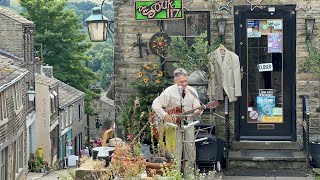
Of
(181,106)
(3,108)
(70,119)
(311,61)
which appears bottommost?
(70,119)

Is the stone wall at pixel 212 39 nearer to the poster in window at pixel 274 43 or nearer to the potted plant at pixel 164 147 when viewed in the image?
the poster in window at pixel 274 43

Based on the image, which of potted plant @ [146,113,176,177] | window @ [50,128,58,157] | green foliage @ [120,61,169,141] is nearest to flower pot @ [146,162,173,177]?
potted plant @ [146,113,176,177]

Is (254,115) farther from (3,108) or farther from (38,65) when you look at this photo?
(38,65)

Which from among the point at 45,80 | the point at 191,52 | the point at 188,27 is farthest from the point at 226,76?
the point at 45,80

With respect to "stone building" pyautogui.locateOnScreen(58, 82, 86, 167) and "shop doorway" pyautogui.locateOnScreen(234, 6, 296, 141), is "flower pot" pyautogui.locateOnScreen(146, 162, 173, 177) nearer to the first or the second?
"shop doorway" pyautogui.locateOnScreen(234, 6, 296, 141)

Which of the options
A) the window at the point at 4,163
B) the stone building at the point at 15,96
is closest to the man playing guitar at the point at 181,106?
the stone building at the point at 15,96

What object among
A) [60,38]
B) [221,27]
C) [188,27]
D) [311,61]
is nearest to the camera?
[311,61]

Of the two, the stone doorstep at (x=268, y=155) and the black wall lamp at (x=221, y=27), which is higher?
→ the black wall lamp at (x=221, y=27)

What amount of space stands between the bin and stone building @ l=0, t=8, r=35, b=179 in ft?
49.3

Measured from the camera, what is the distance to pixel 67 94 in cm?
5238

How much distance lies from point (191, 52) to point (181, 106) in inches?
152

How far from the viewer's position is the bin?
15.5m

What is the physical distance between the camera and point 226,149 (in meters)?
15.9

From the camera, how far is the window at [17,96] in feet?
115
